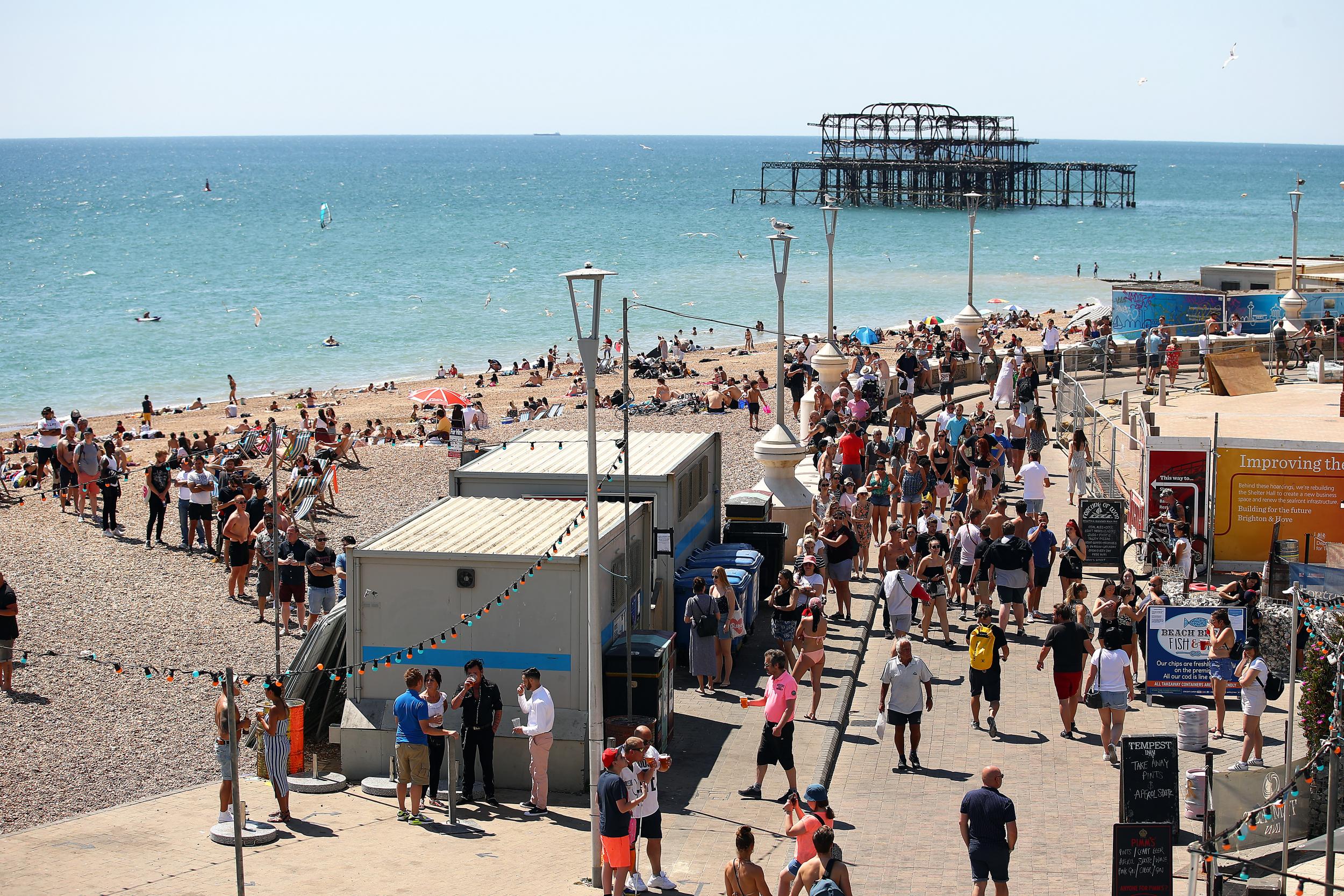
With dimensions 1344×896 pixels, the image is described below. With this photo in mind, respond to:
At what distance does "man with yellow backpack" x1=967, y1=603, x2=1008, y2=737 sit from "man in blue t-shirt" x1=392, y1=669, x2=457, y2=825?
4290mm

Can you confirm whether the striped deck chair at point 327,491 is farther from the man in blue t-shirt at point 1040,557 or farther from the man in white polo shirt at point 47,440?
the man in blue t-shirt at point 1040,557

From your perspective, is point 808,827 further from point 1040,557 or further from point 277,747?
point 1040,557

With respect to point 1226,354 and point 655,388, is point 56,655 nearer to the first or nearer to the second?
point 1226,354

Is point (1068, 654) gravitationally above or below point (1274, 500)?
below

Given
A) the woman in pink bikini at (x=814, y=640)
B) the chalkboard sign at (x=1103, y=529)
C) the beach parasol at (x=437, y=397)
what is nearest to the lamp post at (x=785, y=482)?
the chalkboard sign at (x=1103, y=529)

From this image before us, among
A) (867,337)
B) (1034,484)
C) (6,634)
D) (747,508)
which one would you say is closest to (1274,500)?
(1034,484)

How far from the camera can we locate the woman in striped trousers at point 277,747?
33.7 ft

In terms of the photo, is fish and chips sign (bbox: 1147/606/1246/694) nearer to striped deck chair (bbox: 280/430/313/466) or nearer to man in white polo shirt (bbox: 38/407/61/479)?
striped deck chair (bbox: 280/430/313/466)

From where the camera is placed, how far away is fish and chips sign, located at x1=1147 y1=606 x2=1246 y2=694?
12.1 metres

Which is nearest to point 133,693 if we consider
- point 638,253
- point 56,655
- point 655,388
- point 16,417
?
point 56,655

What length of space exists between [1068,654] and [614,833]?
14.7 ft

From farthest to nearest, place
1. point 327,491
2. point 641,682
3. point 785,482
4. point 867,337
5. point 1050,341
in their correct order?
1. point 867,337
2. point 1050,341
3. point 327,491
4. point 785,482
5. point 641,682

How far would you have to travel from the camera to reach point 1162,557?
15.8 meters

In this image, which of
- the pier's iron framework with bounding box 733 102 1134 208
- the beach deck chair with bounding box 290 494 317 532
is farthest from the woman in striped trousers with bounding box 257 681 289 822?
the pier's iron framework with bounding box 733 102 1134 208
